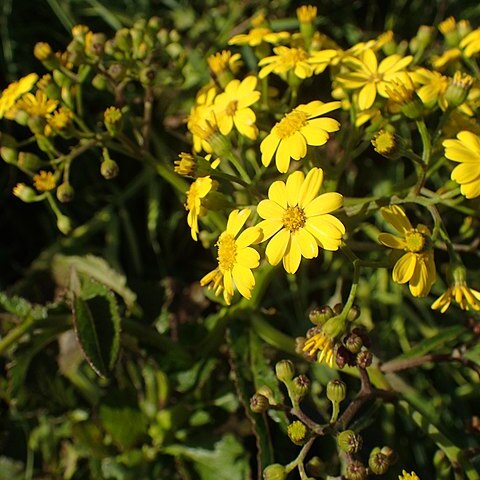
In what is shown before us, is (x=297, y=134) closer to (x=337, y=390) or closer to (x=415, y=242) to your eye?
(x=415, y=242)

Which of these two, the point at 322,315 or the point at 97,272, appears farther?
the point at 97,272

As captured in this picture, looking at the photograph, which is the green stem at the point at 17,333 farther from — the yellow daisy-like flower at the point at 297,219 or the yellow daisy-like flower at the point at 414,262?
the yellow daisy-like flower at the point at 414,262

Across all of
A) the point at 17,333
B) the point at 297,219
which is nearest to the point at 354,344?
the point at 297,219

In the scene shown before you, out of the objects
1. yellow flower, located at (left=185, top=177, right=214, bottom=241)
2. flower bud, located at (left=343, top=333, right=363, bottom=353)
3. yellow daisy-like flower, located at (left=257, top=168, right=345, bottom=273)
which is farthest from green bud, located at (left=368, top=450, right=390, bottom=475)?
yellow flower, located at (left=185, top=177, right=214, bottom=241)

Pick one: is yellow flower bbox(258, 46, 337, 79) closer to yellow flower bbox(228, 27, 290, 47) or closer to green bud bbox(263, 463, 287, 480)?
yellow flower bbox(228, 27, 290, 47)

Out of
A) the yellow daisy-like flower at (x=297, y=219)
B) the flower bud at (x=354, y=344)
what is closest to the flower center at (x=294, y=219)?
the yellow daisy-like flower at (x=297, y=219)

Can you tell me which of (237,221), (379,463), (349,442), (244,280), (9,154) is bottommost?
(379,463)
